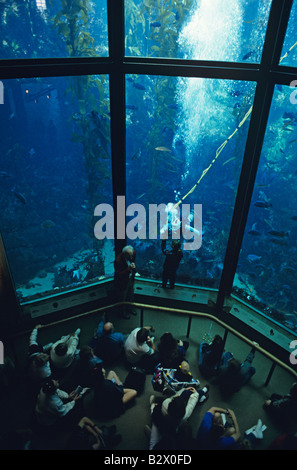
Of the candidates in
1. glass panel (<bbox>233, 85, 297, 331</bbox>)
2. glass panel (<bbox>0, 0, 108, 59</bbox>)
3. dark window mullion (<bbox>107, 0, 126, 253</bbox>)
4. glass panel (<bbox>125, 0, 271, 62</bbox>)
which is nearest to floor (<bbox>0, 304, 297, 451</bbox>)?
dark window mullion (<bbox>107, 0, 126, 253</bbox>)

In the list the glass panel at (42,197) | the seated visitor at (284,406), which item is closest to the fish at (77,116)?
the glass panel at (42,197)

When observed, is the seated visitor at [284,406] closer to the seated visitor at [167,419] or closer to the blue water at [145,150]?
the seated visitor at [167,419]

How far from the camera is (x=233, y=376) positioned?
3324 mm

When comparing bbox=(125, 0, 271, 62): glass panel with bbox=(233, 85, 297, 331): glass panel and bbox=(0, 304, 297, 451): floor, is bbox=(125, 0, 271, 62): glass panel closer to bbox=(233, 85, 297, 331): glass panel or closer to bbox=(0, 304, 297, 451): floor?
bbox=(233, 85, 297, 331): glass panel

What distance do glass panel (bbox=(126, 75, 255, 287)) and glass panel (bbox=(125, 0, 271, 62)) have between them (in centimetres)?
88

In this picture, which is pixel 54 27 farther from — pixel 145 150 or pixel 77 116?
pixel 145 150

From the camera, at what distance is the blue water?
16.7ft

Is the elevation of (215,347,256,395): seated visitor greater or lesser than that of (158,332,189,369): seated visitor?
lesser

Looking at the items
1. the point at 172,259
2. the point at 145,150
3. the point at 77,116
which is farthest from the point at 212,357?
the point at 145,150

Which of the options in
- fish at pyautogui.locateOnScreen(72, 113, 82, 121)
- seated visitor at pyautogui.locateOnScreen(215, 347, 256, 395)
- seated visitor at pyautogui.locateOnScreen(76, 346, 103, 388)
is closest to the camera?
seated visitor at pyautogui.locateOnScreen(76, 346, 103, 388)

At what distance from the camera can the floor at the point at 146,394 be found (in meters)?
3.07

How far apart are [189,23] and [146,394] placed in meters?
6.80

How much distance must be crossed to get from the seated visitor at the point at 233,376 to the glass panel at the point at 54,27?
16.4 ft
